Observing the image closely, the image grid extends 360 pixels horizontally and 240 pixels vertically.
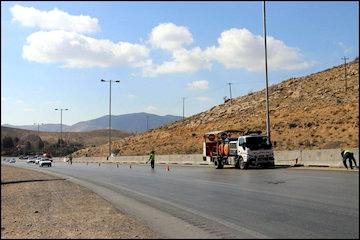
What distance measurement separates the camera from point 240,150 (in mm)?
36094

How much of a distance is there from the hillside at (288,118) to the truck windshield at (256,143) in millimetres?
7539

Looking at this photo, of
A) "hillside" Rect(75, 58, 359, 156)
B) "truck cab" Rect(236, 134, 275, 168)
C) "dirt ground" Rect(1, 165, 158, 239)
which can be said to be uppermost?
"hillside" Rect(75, 58, 359, 156)

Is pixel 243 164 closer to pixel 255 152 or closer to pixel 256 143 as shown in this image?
pixel 255 152

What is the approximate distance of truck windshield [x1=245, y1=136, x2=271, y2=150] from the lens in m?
35.2

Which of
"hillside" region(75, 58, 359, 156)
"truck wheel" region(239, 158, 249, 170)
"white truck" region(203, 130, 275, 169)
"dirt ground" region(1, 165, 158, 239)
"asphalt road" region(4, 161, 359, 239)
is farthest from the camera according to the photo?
"hillside" region(75, 58, 359, 156)

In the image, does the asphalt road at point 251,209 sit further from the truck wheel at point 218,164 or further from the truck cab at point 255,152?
the truck wheel at point 218,164

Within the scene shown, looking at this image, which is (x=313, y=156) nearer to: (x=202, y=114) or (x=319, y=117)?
(x=319, y=117)

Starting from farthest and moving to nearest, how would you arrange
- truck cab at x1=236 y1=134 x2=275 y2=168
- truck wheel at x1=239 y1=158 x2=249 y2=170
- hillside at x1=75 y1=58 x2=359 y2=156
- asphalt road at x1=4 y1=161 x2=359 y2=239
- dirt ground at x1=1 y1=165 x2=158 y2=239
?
hillside at x1=75 y1=58 x2=359 y2=156
truck wheel at x1=239 y1=158 x2=249 y2=170
truck cab at x1=236 y1=134 x2=275 y2=168
dirt ground at x1=1 y1=165 x2=158 y2=239
asphalt road at x1=4 y1=161 x2=359 y2=239

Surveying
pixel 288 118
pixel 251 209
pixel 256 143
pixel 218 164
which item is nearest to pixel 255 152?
pixel 256 143

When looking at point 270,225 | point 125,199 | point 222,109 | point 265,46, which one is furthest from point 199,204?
point 222,109

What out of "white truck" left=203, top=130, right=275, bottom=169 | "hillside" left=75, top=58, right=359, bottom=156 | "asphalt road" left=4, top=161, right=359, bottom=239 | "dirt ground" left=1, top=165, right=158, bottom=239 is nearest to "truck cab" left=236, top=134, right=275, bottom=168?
"white truck" left=203, top=130, right=275, bottom=169

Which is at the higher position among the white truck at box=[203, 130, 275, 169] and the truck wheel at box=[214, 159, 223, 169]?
the white truck at box=[203, 130, 275, 169]

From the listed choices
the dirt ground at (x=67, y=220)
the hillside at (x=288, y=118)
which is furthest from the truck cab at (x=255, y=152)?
the dirt ground at (x=67, y=220)

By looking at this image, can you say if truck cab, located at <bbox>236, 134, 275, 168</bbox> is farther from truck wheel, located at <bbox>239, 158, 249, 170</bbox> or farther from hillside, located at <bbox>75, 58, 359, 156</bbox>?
hillside, located at <bbox>75, 58, 359, 156</bbox>
